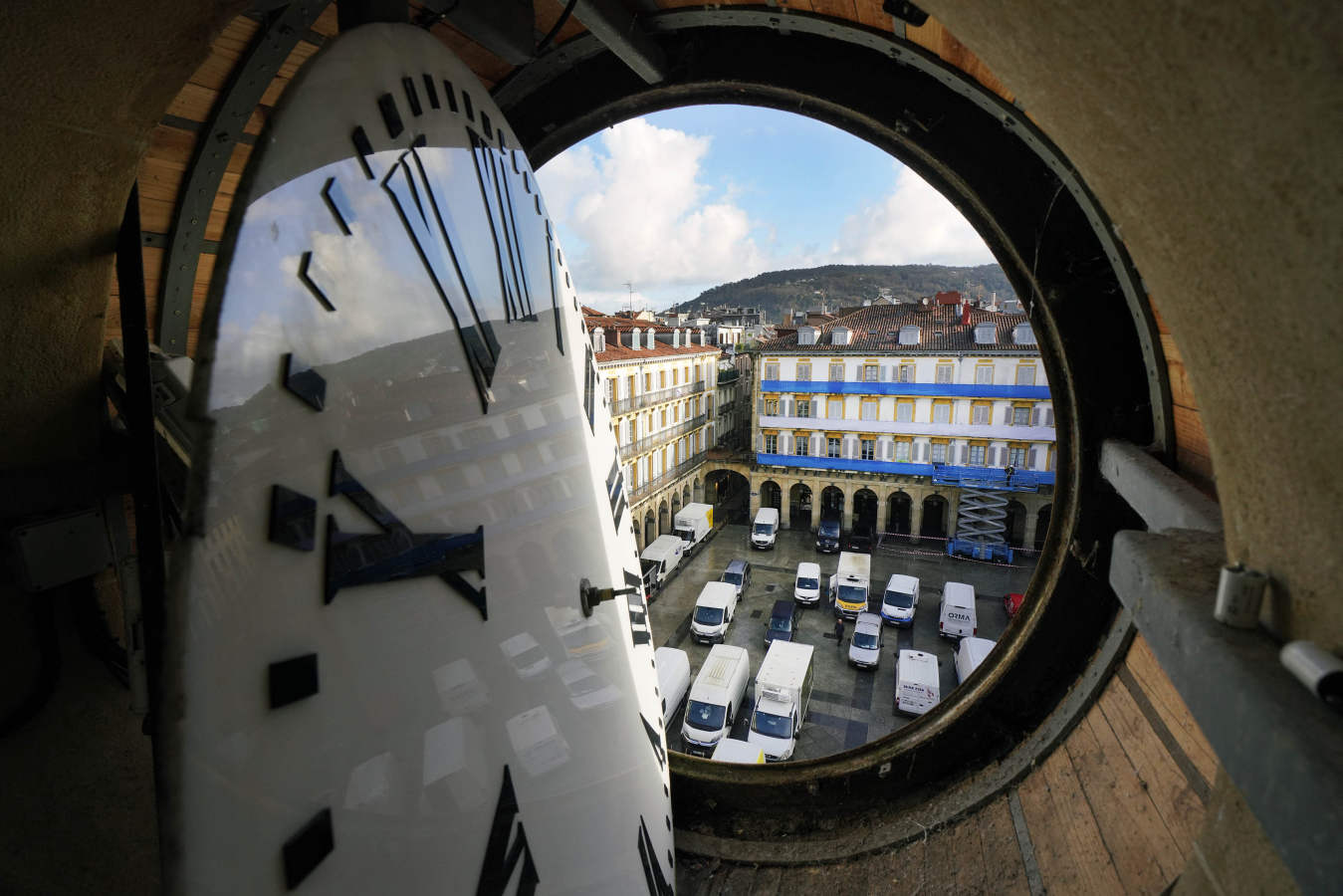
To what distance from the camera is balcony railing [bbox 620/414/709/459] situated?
2100 cm

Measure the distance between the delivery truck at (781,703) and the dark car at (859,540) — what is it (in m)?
9.85

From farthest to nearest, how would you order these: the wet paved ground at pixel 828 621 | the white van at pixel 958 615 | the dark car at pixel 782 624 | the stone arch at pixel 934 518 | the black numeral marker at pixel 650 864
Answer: the stone arch at pixel 934 518
the dark car at pixel 782 624
the white van at pixel 958 615
the wet paved ground at pixel 828 621
the black numeral marker at pixel 650 864

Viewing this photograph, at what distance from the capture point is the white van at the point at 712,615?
51.4ft

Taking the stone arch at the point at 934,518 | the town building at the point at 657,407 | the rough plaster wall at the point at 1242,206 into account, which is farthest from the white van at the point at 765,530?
the rough plaster wall at the point at 1242,206

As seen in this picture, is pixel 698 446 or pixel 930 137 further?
pixel 698 446

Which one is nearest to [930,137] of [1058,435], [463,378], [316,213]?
[1058,435]

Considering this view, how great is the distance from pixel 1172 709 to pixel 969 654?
12652 millimetres

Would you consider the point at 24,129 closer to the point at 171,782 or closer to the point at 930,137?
the point at 171,782

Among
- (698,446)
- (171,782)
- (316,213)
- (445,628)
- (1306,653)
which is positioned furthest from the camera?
(698,446)

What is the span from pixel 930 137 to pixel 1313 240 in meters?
2.15

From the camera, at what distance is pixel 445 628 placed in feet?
4.42

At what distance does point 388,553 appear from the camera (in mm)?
1203

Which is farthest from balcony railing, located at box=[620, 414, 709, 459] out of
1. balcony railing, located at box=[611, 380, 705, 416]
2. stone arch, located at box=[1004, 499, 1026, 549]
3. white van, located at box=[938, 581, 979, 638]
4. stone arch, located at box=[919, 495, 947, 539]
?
stone arch, located at box=[1004, 499, 1026, 549]

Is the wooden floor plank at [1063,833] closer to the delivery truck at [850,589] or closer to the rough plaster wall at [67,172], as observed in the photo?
the rough plaster wall at [67,172]
